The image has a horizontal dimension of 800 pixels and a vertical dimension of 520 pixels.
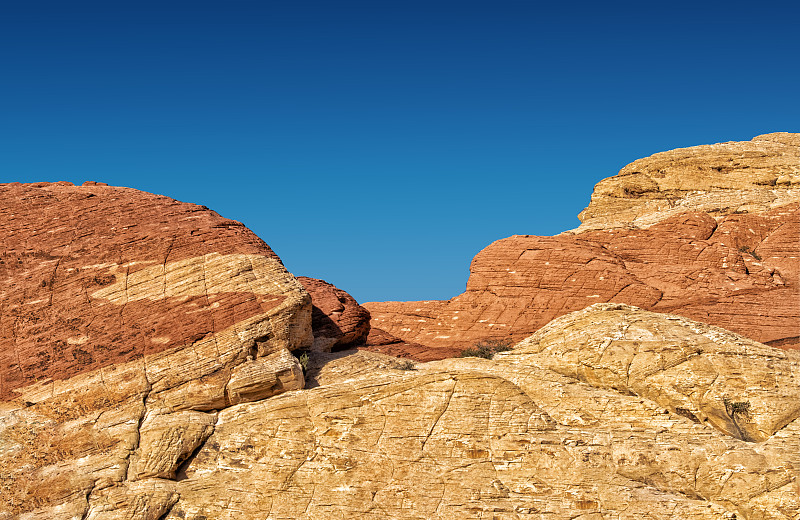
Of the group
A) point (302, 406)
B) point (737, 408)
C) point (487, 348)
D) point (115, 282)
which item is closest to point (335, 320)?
point (302, 406)

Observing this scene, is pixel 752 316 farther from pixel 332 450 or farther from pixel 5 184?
pixel 5 184

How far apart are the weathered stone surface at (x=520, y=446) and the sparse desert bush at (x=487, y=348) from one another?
6.18 meters

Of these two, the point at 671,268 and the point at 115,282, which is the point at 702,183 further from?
the point at 115,282

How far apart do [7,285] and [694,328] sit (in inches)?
1008

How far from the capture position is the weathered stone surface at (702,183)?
40.3 meters

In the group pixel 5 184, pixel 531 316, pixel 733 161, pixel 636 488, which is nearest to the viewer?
pixel 636 488

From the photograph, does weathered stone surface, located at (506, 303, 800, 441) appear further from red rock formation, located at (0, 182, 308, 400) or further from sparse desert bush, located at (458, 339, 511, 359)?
red rock formation, located at (0, 182, 308, 400)

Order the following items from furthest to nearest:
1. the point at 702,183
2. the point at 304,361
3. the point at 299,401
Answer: the point at 702,183
the point at 304,361
the point at 299,401

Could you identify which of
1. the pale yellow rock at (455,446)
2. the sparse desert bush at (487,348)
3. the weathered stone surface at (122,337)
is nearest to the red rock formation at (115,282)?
the weathered stone surface at (122,337)

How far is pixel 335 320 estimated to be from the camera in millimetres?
30266

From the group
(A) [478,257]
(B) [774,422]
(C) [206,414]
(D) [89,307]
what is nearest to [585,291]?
(A) [478,257]

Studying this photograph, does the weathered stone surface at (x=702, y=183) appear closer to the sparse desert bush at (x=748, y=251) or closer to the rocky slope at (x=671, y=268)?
the rocky slope at (x=671, y=268)

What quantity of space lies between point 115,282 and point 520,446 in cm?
1577

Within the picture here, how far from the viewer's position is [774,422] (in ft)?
75.2
